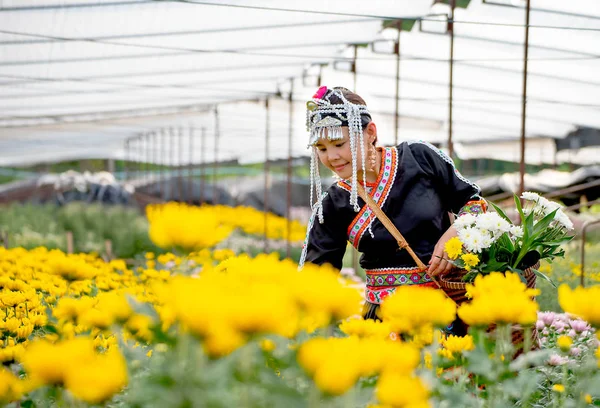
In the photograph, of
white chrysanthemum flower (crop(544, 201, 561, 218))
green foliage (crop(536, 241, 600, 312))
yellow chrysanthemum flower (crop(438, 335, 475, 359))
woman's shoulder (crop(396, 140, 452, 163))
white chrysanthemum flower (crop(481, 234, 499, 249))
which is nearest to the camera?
yellow chrysanthemum flower (crop(438, 335, 475, 359))

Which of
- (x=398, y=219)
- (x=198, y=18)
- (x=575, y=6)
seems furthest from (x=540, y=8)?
(x=398, y=219)

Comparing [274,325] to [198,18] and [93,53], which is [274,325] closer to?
[198,18]

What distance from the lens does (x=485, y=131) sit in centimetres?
1146

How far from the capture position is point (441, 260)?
221 centimetres

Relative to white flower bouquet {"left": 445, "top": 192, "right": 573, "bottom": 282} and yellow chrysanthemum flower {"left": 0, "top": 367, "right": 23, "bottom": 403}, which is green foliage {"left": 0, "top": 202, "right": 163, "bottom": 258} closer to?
white flower bouquet {"left": 445, "top": 192, "right": 573, "bottom": 282}

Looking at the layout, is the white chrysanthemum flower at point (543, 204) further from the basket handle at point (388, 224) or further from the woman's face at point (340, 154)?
the woman's face at point (340, 154)

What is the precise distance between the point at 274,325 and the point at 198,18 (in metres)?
4.61

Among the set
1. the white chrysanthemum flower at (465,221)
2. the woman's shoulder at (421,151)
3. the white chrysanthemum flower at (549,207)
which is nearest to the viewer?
the white chrysanthemum flower at (465,221)

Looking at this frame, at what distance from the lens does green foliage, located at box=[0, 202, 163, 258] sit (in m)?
6.80

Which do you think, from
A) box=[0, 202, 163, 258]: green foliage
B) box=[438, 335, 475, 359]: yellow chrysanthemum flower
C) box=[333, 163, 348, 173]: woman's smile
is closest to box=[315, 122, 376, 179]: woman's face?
box=[333, 163, 348, 173]: woman's smile

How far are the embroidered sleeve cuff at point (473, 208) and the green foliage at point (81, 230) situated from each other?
440 cm

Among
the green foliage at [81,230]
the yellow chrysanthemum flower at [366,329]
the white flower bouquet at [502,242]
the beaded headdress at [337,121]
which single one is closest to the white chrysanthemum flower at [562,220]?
the white flower bouquet at [502,242]

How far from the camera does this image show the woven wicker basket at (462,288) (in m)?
1.91

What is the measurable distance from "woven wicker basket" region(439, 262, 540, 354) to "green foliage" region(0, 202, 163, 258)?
447 cm
